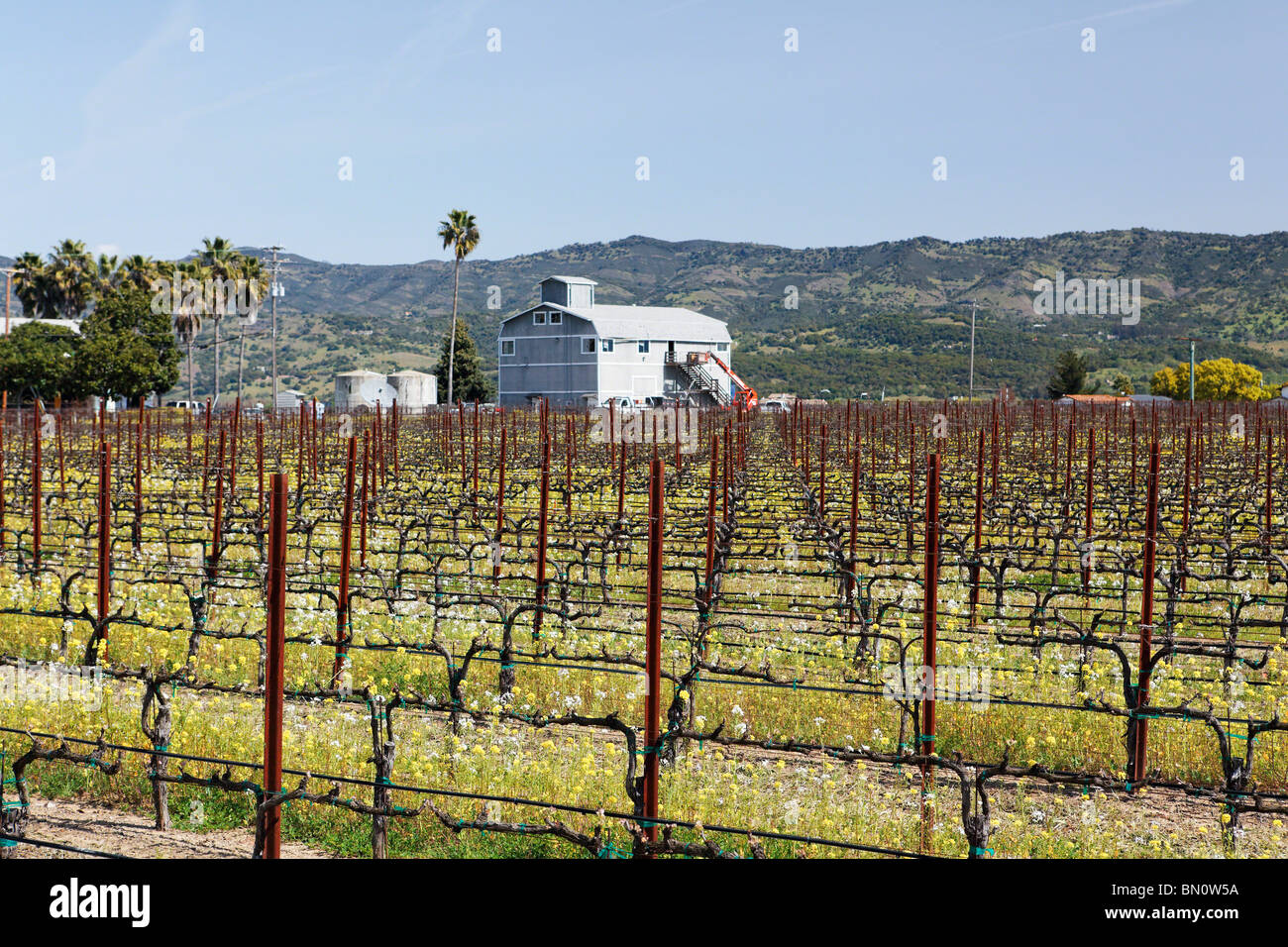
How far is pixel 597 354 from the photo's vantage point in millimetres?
78938

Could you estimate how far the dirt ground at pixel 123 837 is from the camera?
7.99 meters

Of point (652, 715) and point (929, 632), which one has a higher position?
point (929, 632)

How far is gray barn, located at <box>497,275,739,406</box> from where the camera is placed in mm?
79438

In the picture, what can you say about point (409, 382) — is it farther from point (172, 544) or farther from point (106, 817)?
point (106, 817)

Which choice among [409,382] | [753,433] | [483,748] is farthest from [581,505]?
[409,382]

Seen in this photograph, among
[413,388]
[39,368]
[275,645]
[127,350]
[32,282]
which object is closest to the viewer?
[275,645]

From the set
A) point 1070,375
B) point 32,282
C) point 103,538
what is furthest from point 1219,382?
point 103,538

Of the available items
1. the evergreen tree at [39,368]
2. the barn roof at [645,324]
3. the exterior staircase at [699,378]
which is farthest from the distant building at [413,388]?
the evergreen tree at [39,368]

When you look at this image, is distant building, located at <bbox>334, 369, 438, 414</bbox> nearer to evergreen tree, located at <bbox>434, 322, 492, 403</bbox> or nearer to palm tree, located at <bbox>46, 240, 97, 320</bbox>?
evergreen tree, located at <bbox>434, 322, 492, 403</bbox>

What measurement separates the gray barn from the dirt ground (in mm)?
68906

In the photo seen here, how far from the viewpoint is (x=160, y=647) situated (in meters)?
13.0

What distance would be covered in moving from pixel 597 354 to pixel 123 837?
71352 mm

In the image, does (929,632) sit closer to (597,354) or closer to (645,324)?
(597,354)

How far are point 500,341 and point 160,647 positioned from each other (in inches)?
2937
